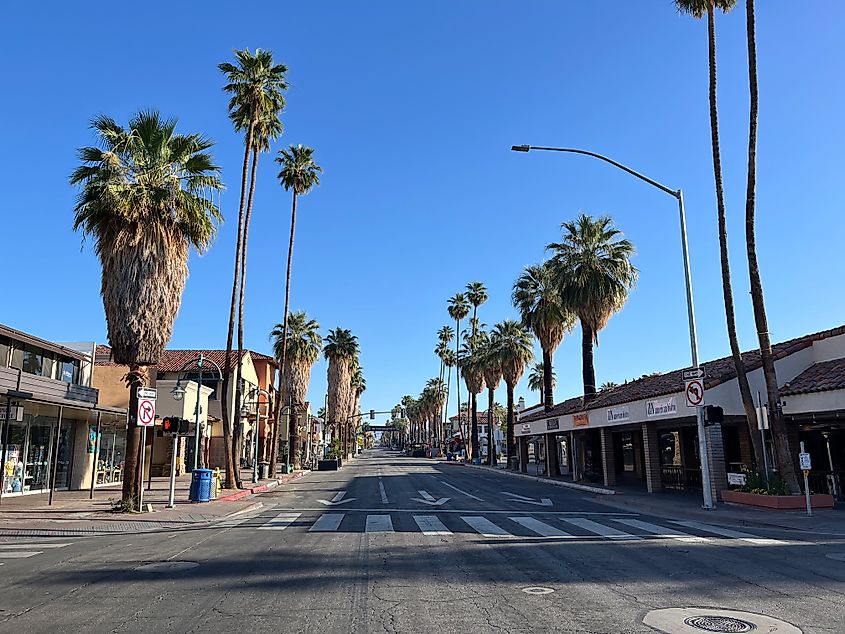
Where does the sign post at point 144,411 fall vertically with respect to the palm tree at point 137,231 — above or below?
below

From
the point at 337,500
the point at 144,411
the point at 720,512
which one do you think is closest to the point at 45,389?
the point at 144,411

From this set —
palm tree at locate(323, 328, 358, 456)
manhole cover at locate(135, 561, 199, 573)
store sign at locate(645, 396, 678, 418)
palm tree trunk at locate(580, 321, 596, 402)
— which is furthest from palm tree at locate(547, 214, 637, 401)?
palm tree at locate(323, 328, 358, 456)

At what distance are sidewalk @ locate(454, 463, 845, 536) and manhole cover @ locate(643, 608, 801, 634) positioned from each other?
8.80 m

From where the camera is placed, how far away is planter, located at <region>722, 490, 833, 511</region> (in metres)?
17.9

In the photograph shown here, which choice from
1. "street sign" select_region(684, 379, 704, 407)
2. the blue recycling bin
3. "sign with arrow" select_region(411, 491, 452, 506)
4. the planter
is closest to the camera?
the planter

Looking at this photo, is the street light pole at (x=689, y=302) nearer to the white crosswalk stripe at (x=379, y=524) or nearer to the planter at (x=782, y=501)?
the planter at (x=782, y=501)

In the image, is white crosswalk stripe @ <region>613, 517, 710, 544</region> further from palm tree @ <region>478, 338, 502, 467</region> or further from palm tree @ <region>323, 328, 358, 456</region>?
palm tree @ <region>323, 328, 358, 456</region>

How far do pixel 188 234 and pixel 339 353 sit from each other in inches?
2274

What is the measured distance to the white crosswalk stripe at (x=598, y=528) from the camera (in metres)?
13.5

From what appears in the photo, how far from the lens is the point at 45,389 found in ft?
70.9

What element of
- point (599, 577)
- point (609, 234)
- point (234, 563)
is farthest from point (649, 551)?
point (609, 234)

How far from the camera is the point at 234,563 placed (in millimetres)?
10531

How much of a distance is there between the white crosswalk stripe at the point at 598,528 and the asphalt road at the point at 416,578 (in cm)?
9

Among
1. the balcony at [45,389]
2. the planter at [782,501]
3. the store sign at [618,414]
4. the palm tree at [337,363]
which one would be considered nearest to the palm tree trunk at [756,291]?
the planter at [782,501]
